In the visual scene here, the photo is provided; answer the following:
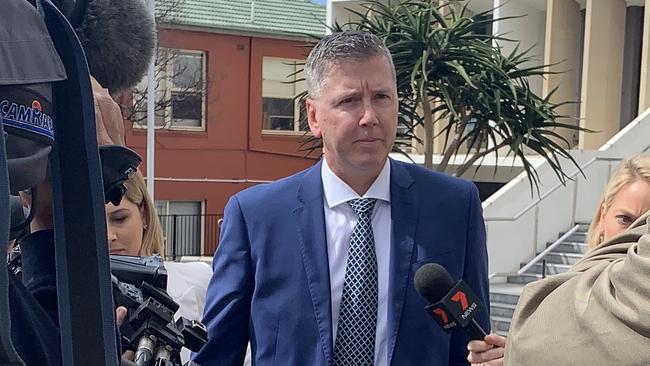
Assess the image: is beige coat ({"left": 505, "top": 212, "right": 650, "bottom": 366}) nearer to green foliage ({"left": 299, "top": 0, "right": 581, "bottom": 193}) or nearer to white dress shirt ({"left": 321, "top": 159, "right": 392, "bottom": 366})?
white dress shirt ({"left": 321, "top": 159, "right": 392, "bottom": 366})

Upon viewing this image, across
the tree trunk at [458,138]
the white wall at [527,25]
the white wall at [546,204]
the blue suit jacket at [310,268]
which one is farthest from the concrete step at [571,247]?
the blue suit jacket at [310,268]

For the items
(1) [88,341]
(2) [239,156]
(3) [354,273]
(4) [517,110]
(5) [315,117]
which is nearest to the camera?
Answer: (1) [88,341]

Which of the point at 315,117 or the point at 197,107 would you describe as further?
the point at 197,107

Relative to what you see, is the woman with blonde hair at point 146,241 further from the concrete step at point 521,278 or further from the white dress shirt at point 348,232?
the concrete step at point 521,278

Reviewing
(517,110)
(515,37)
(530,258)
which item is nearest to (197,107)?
(515,37)

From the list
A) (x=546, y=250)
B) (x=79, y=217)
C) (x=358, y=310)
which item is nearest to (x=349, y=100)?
(x=358, y=310)

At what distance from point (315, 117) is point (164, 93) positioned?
21317 mm

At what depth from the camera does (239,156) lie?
25.7m

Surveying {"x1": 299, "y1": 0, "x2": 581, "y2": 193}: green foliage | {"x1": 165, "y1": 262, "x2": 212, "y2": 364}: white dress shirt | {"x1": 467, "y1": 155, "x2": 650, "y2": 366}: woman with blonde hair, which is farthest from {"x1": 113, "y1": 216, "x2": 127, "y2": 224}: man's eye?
{"x1": 299, "y1": 0, "x2": 581, "y2": 193}: green foliage

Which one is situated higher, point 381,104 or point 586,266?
point 381,104

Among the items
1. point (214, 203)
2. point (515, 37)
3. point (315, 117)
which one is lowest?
point (214, 203)

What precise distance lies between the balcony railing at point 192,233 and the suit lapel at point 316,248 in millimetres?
20749

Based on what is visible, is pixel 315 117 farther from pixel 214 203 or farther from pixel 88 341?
pixel 214 203

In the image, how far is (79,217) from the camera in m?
1.24
